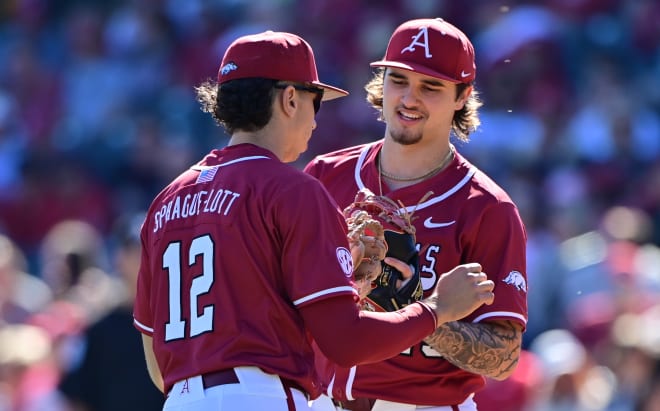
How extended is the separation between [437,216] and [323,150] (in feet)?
19.4

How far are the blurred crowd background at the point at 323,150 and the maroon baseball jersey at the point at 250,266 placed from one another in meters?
3.13

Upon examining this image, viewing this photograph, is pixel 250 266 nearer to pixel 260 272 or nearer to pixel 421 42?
pixel 260 272

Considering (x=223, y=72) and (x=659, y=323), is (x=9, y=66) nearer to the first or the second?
(x=659, y=323)

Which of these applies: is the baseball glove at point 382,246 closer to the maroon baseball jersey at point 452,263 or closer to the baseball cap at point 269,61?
the maroon baseball jersey at point 452,263

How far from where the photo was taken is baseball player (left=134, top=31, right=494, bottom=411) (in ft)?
12.0

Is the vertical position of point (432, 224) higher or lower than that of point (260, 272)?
lower

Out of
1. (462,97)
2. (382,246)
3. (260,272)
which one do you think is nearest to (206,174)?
(260,272)

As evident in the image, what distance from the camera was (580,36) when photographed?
10.4 meters

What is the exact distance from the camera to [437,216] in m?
4.62

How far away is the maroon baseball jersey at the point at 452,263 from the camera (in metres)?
4.52

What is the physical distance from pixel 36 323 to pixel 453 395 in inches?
187

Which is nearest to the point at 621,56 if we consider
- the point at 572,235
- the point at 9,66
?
the point at 572,235

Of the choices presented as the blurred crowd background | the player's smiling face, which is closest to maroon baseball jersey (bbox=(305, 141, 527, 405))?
the player's smiling face

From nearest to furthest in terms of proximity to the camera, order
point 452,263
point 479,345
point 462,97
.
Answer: point 479,345 < point 452,263 < point 462,97
